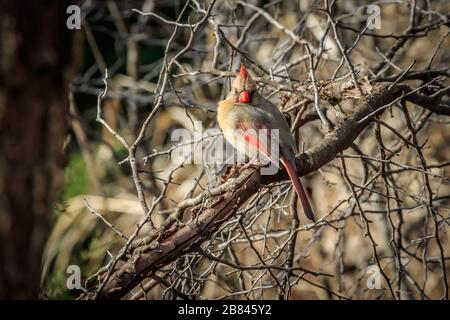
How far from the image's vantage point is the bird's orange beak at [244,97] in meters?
3.74

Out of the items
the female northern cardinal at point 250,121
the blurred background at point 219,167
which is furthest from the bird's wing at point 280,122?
the blurred background at point 219,167

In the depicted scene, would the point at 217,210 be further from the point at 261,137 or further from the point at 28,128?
the point at 28,128

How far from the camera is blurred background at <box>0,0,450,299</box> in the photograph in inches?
69.2

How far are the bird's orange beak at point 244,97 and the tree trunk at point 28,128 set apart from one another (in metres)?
1.98

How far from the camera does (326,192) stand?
22.6 feet

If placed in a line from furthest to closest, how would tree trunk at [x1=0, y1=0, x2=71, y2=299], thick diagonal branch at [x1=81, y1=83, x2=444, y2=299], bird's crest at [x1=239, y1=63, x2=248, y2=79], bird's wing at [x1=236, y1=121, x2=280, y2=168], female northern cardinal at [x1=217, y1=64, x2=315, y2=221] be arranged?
1. bird's crest at [x1=239, y1=63, x2=248, y2=79]
2. female northern cardinal at [x1=217, y1=64, x2=315, y2=221]
3. bird's wing at [x1=236, y1=121, x2=280, y2=168]
4. thick diagonal branch at [x1=81, y1=83, x2=444, y2=299]
5. tree trunk at [x1=0, y1=0, x2=71, y2=299]

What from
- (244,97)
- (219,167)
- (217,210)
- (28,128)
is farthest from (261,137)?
(28,128)

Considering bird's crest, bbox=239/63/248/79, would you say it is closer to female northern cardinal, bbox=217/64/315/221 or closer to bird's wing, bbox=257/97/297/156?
female northern cardinal, bbox=217/64/315/221

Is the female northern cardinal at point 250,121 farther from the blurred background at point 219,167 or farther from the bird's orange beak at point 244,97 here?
the blurred background at point 219,167

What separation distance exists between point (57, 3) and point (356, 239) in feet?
18.8

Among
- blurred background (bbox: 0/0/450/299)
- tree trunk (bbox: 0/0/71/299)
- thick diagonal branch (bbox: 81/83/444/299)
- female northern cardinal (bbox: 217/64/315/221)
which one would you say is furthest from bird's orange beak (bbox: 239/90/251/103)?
tree trunk (bbox: 0/0/71/299)
